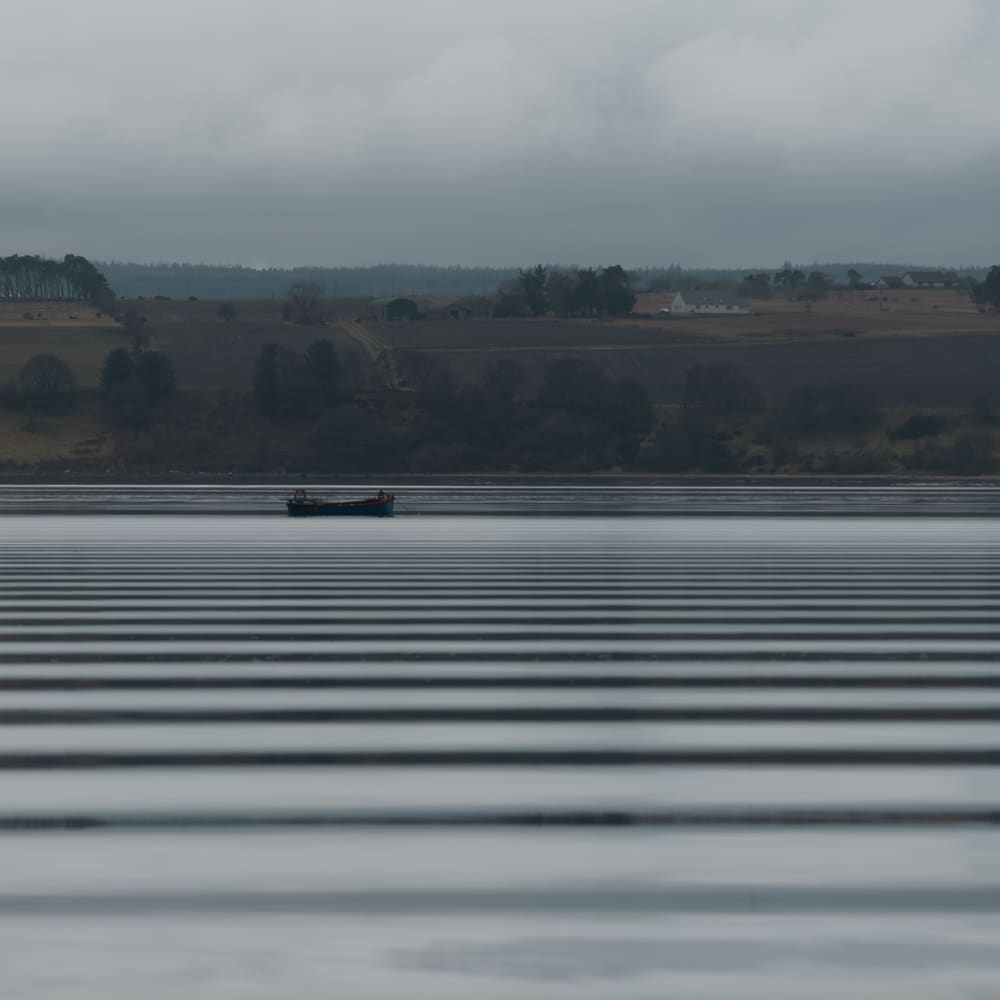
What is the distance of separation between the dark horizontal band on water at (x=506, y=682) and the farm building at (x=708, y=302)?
11906cm

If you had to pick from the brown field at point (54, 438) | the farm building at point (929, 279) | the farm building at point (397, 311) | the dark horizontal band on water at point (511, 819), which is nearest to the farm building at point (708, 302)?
the farm building at point (929, 279)

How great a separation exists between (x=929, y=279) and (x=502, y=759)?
161524 mm

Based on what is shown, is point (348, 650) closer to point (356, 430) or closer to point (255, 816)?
point (255, 816)

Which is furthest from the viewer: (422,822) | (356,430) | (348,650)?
(356,430)

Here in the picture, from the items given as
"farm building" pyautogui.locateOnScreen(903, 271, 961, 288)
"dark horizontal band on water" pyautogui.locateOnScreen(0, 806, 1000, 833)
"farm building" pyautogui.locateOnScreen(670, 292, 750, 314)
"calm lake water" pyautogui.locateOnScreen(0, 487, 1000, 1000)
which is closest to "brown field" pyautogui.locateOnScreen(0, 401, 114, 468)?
"calm lake water" pyautogui.locateOnScreen(0, 487, 1000, 1000)

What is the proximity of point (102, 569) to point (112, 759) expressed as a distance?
1012cm

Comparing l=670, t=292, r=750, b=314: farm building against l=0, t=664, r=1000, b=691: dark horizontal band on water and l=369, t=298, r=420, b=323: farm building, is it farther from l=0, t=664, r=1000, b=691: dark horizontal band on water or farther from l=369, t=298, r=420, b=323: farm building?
l=0, t=664, r=1000, b=691: dark horizontal band on water

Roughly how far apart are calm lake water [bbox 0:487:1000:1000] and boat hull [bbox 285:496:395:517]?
14209 mm

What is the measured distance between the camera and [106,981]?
5.16 m

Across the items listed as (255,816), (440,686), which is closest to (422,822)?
(255,816)

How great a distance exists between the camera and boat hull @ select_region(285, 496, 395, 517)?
96.8 ft

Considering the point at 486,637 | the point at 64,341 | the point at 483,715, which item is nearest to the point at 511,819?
the point at 483,715

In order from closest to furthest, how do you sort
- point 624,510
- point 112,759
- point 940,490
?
point 112,759 → point 624,510 → point 940,490

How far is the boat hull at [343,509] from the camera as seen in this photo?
2950cm
